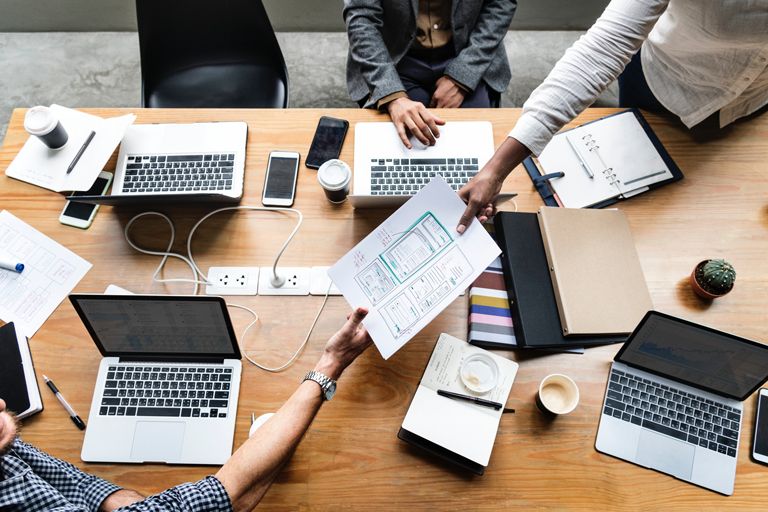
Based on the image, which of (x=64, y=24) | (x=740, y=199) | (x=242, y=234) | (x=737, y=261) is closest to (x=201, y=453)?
(x=242, y=234)

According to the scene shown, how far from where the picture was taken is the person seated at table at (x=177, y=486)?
888 millimetres

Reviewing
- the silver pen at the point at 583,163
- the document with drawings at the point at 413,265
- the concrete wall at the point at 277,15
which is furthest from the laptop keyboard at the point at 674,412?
the concrete wall at the point at 277,15

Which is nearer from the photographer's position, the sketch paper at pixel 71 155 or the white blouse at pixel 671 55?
the white blouse at pixel 671 55

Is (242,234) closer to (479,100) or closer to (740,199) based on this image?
(479,100)

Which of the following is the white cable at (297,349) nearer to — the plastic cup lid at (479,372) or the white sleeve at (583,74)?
the plastic cup lid at (479,372)

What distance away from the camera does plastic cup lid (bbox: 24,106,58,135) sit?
121 cm

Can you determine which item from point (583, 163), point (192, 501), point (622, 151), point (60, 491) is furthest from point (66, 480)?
point (622, 151)

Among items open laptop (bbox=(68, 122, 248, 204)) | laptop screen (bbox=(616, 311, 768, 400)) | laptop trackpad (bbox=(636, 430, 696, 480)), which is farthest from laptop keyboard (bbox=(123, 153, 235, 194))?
laptop trackpad (bbox=(636, 430, 696, 480))

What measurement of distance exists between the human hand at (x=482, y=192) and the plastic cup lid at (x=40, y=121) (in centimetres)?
99

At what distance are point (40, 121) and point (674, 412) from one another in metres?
1.57

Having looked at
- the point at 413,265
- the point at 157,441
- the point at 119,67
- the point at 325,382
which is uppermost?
the point at 413,265

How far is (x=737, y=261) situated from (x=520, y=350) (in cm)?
58

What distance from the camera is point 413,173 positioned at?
1.29 meters

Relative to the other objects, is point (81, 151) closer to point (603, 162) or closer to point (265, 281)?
point (265, 281)
